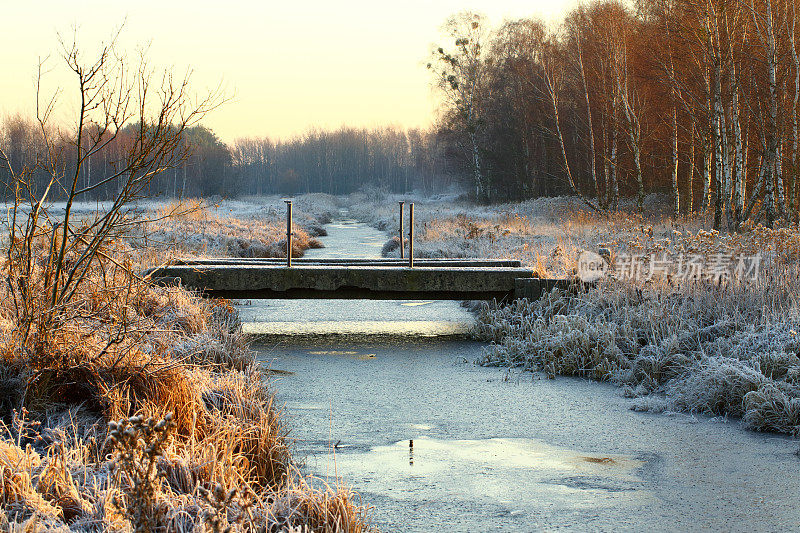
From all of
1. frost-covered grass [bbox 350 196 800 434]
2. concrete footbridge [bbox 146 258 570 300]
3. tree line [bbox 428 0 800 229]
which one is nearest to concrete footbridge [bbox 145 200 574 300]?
concrete footbridge [bbox 146 258 570 300]

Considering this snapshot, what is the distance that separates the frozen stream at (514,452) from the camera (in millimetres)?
3879

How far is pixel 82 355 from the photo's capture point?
4605mm

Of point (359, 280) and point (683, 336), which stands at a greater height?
point (359, 280)

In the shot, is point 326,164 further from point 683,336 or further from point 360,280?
point 683,336

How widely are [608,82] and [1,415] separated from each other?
2504 cm

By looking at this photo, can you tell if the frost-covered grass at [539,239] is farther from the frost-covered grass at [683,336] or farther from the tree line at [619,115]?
the tree line at [619,115]

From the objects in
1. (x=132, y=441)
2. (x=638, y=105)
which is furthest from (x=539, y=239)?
(x=132, y=441)

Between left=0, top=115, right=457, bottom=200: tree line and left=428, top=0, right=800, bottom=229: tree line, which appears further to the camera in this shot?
left=0, top=115, right=457, bottom=200: tree line

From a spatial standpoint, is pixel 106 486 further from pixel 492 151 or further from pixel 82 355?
pixel 492 151

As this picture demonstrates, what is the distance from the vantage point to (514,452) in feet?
16.0

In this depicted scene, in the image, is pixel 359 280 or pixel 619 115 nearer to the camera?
pixel 359 280

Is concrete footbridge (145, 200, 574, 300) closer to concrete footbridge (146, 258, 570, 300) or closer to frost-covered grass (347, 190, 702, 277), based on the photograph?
concrete footbridge (146, 258, 570, 300)

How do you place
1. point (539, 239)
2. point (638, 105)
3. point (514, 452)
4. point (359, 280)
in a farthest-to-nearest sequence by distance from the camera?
point (638, 105) → point (539, 239) → point (359, 280) → point (514, 452)

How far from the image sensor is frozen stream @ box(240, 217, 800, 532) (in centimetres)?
388
